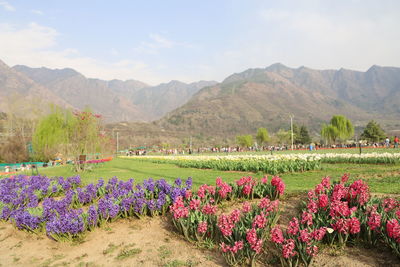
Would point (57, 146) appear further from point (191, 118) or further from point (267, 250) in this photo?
point (191, 118)

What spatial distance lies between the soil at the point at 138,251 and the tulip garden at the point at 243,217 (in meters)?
0.12

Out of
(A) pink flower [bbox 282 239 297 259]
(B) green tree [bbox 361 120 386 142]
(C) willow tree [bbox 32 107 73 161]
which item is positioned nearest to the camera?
(A) pink flower [bbox 282 239 297 259]

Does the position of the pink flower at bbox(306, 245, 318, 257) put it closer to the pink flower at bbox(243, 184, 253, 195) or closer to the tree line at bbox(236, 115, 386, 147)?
the pink flower at bbox(243, 184, 253, 195)

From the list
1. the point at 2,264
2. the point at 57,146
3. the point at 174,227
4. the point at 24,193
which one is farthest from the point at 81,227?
the point at 57,146

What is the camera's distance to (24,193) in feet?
27.8

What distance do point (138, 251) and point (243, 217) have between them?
1.89 meters

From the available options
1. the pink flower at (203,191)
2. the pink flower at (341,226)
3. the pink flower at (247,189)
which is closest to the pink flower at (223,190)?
Result: the pink flower at (203,191)

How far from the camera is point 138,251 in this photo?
490cm

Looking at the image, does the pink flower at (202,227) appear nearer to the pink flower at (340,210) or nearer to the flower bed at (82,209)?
the flower bed at (82,209)

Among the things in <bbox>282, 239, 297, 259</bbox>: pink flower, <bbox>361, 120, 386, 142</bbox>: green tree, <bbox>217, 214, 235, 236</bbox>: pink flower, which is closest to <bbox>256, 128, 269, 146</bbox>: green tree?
<bbox>361, 120, 386, 142</bbox>: green tree

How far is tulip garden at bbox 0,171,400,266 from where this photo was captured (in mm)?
3984

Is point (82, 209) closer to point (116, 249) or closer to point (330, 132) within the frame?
point (116, 249)

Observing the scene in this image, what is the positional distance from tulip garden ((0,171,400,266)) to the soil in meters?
0.12

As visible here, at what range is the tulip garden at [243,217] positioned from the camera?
13.1ft
